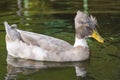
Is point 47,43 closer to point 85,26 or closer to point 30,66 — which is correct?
point 30,66

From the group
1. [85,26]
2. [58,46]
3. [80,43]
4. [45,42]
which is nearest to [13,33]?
[45,42]

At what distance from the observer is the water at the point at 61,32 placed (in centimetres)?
994

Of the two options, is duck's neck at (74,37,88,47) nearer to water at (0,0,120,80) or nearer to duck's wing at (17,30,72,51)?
duck's wing at (17,30,72,51)

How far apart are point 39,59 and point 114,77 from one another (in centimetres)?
207

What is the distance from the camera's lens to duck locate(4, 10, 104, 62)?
1091 cm

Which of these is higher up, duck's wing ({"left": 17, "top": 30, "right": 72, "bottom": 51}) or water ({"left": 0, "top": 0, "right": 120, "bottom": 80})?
duck's wing ({"left": 17, "top": 30, "right": 72, "bottom": 51})

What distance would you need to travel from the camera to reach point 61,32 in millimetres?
12617

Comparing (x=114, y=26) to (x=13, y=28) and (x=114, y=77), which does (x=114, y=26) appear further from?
(x=114, y=77)

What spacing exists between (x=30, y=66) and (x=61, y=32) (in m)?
2.26

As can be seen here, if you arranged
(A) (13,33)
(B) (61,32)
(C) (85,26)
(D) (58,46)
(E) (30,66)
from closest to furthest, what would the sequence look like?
(E) (30,66) → (D) (58,46) → (C) (85,26) → (A) (13,33) → (B) (61,32)

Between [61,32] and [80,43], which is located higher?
[80,43]

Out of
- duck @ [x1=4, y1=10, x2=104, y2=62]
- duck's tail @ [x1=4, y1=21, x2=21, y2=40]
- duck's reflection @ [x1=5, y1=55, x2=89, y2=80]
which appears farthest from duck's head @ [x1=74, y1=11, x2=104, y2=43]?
duck's tail @ [x1=4, y1=21, x2=21, y2=40]

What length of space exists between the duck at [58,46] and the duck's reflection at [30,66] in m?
0.15

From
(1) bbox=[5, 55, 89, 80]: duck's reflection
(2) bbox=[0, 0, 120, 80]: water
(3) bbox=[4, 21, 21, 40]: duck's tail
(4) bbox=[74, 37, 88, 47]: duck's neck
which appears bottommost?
(1) bbox=[5, 55, 89, 80]: duck's reflection
